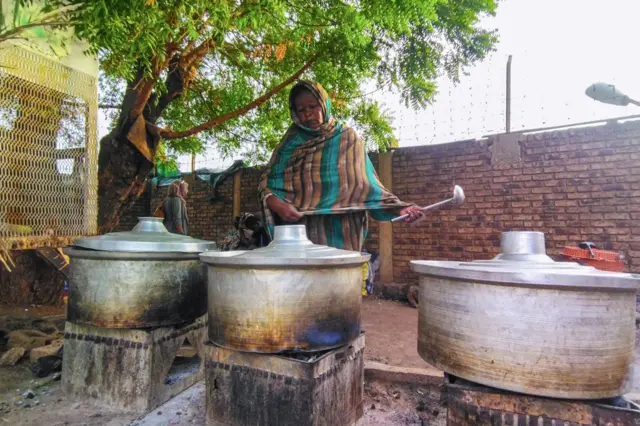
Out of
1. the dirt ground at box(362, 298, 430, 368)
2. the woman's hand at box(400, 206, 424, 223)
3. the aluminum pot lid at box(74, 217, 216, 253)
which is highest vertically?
the woman's hand at box(400, 206, 424, 223)

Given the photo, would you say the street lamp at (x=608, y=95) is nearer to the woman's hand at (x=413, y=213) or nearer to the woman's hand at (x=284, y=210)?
the woman's hand at (x=413, y=213)

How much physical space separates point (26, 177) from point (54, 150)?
31cm

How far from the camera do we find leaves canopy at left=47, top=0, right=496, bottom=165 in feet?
5.57

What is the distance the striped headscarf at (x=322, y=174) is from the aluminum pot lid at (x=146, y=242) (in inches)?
20.1

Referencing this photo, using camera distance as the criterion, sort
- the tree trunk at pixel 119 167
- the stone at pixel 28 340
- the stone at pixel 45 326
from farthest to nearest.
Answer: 1. the tree trunk at pixel 119 167
2. the stone at pixel 45 326
3. the stone at pixel 28 340

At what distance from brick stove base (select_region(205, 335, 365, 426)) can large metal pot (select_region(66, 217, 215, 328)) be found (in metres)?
0.54

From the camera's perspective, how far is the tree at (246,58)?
1.74m

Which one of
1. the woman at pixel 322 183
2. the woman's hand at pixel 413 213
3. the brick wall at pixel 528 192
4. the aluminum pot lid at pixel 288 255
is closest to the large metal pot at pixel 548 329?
the aluminum pot lid at pixel 288 255

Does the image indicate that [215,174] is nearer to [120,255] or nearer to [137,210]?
[137,210]

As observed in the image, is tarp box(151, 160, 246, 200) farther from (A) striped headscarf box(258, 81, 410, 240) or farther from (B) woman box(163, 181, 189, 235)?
(A) striped headscarf box(258, 81, 410, 240)

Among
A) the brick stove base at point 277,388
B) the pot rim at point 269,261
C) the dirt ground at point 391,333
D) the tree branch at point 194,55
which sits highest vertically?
the tree branch at point 194,55

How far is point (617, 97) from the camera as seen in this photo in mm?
3977

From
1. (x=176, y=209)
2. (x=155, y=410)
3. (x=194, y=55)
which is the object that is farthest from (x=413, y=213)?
(x=176, y=209)

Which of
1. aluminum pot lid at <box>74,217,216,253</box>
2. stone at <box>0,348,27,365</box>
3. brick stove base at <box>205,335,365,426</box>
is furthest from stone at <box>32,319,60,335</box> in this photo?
brick stove base at <box>205,335,365,426</box>
